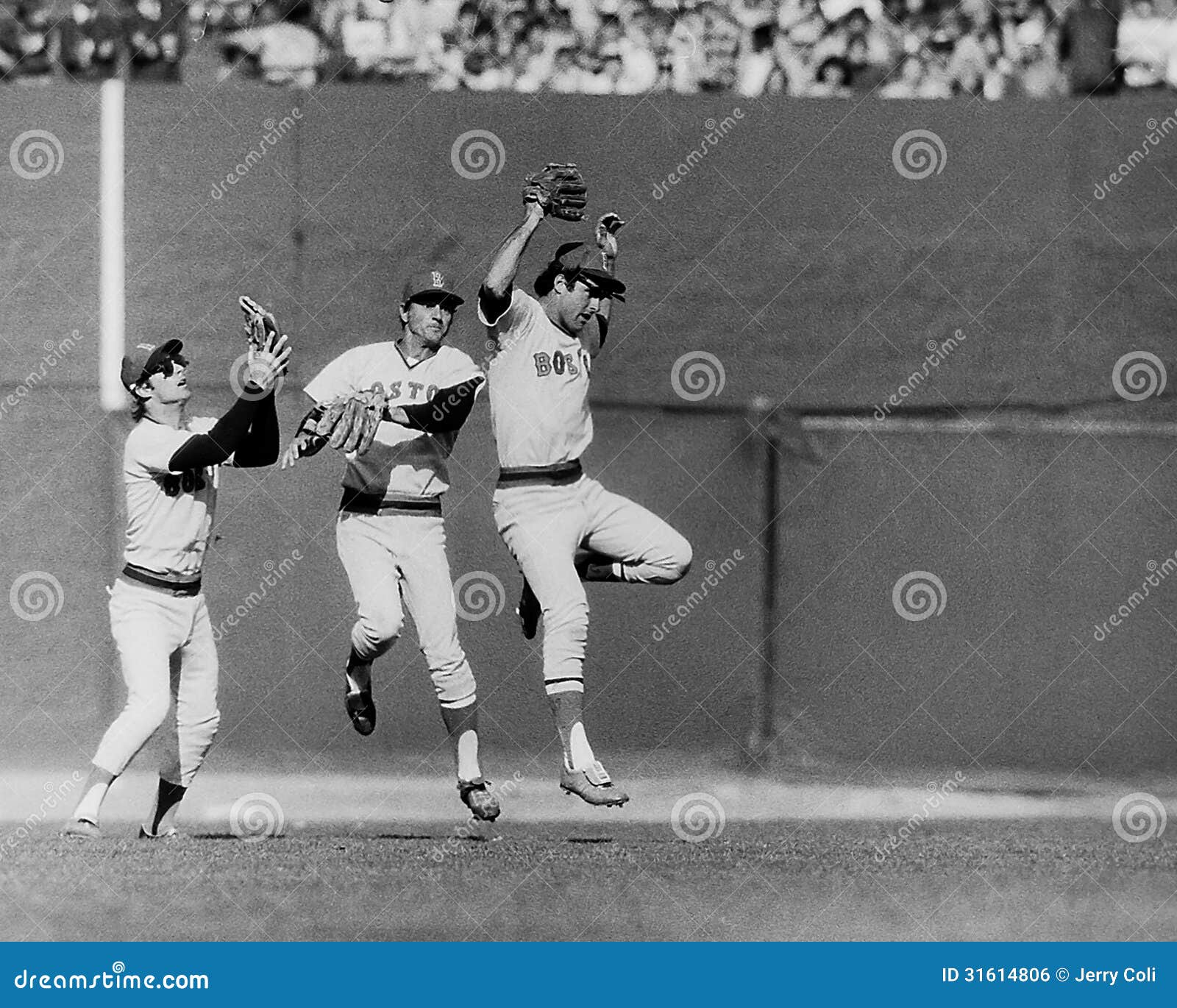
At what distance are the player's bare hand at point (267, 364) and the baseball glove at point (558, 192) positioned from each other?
119cm

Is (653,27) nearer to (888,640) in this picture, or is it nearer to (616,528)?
(616,528)

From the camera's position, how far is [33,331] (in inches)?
307

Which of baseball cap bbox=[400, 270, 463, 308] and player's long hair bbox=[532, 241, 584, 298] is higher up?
player's long hair bbox=[532, 241, 584, 298]

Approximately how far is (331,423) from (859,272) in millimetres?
2453

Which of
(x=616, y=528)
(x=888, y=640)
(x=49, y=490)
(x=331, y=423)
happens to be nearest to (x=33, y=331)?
(x=49, y=490)

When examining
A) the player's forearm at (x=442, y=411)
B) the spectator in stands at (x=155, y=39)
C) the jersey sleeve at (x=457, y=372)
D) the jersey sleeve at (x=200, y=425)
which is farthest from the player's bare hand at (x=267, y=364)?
the spectator in stands at (x=155, y=39)

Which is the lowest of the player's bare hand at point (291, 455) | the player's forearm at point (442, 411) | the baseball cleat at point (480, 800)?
the baseball cleat at point (480, 800)

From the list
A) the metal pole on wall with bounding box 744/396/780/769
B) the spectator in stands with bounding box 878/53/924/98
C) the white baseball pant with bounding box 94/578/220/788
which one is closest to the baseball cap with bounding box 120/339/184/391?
the white baseball pant with bounding box 94/578/220/788

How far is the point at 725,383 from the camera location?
806 cm

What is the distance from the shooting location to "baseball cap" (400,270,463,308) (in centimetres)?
766

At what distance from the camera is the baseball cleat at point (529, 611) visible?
24.8 feet

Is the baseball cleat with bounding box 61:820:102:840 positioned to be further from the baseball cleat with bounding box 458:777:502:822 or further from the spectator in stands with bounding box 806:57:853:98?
the spectator in stands with bounding box 806:57:853:98

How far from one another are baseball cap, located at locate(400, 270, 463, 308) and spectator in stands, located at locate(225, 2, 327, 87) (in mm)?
1028

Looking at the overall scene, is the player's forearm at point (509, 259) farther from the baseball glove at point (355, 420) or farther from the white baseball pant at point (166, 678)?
the white baseball pant at point (166, 678)
